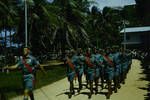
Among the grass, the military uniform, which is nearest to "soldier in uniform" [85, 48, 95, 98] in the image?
the grass

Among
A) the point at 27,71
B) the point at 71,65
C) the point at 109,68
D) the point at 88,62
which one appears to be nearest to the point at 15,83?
the point at 71,65

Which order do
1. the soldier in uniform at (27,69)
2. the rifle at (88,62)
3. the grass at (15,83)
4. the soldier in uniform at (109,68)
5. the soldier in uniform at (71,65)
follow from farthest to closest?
the grass at (15,83) < the soldier in uniform at (109,68) < the rifle at (88,62) < the soldier in uniform at (71,65) < the soldier in uniform at (27,69)

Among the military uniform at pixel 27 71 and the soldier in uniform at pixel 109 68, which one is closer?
the military uniform at pixel 27 71

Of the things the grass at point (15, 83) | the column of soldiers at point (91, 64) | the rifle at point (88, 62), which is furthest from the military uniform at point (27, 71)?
the rifle at point (88, 62)

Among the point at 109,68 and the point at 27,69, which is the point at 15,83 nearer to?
the point at 109,68

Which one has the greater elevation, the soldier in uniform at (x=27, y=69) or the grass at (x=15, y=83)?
the soldier in uniform at (x=27, y=69)

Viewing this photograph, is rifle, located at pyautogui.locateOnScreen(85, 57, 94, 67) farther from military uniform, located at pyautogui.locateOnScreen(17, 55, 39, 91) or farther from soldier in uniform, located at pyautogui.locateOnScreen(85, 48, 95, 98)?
military uniform, located at pyautogui.locateOnScreen(17, 55, 39, 91)

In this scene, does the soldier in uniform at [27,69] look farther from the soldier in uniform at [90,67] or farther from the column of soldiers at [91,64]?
the soldier in uniform at [90,67]

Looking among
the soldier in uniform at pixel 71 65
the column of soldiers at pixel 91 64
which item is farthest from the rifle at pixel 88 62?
the soldier in uniform at pixel 71 65

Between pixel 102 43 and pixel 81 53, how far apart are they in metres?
67.8

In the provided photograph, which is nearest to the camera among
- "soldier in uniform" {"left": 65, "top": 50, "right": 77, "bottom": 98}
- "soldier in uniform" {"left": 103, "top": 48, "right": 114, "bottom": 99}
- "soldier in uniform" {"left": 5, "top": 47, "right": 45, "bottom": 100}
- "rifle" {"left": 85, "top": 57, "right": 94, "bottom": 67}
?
"soldier in uniform" {"left": 5, "top": 47, "right": 45, "bottom": 100}

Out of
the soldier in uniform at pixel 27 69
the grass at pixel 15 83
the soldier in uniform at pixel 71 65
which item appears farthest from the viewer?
the grass at pixel 15 83

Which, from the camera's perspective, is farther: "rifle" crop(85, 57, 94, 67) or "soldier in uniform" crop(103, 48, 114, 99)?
"soldier in uniform" crop(103, 48, 114, 99)

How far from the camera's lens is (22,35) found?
1839 inches
